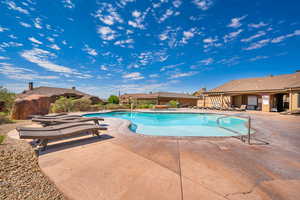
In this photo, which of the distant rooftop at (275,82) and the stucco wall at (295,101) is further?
the distant rooftop at (275,82)

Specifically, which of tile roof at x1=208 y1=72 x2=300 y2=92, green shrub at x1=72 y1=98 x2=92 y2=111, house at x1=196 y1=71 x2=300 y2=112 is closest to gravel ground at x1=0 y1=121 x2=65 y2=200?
green shrub at x1=72 y1=98 x2=92 y2=111

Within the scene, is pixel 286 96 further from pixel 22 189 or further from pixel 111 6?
pixel 22 189

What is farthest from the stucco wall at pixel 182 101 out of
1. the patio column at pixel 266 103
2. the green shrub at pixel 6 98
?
the green shrub at pixel 6 98

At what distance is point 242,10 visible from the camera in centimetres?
841

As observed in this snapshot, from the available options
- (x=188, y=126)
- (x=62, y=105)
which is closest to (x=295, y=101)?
(x=188, y=126)

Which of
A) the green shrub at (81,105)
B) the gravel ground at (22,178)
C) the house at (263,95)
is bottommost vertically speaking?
the gravel ground at (22,178)

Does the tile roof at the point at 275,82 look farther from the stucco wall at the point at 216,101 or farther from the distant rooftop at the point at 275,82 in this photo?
the stucco wall at the point at 216,101

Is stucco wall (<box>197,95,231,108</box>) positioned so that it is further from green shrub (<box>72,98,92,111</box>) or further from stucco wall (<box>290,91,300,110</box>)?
green shrub (<box>72,98,92,111</box>)

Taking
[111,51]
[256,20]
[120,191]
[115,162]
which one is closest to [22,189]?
[115,162]

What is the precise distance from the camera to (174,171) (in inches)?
84.6

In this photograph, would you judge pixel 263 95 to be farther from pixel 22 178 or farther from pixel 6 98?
pixel 6 98

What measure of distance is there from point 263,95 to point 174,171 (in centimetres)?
1833

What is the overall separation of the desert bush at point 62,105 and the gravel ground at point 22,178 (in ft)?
36.0

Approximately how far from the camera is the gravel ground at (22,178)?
1.70 metres
